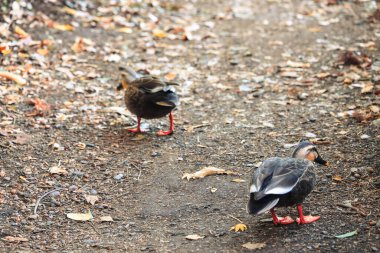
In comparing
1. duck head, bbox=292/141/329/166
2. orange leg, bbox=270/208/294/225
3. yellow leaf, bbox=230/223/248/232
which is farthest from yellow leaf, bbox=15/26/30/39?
orange leg, bbox=270/208/294/225

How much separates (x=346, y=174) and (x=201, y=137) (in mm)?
1821

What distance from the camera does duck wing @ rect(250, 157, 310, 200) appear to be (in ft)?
15.1

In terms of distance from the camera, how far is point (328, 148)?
255 inches

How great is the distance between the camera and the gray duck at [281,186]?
180 inches

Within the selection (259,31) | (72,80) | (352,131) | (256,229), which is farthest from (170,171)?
(259,31)

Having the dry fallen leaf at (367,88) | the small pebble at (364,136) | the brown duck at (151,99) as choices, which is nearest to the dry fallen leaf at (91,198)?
the brown duck at (151,99)

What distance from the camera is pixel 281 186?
4648 millimetres

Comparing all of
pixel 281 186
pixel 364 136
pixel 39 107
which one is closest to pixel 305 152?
pixel 281 186

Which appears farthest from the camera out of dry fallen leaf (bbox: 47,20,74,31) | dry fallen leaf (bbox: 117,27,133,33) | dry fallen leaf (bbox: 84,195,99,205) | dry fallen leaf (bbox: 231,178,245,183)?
dry fallen leaf (bbox: 117,27,133,33)

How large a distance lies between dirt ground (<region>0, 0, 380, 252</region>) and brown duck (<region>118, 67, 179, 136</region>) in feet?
0.83

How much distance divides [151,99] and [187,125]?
0.72 metres

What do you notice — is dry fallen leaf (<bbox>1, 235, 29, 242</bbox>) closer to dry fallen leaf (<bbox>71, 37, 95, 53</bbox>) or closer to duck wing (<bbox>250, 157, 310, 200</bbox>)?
duck wing (<bbox>250, 157, 310, 200</bbox>)

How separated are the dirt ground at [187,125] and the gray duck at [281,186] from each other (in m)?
0.22

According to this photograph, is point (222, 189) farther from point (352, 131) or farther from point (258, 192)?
point (352, 131)
